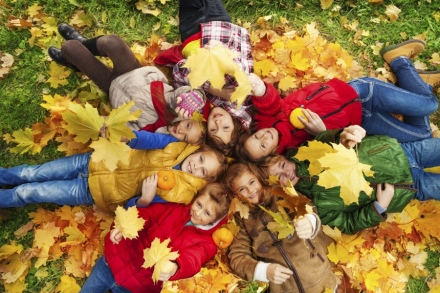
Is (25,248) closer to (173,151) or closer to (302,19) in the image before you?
(173,151)

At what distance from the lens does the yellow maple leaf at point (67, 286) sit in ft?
9.84

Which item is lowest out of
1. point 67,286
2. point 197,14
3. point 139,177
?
point 67,286

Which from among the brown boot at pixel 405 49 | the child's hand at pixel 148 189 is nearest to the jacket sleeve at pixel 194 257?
the child's hand at pixel 148 189

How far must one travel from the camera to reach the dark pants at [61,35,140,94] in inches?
115

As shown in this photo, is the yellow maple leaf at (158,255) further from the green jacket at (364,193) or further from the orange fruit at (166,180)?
the green jacket at (364,193)

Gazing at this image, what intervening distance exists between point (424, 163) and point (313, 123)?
1071 mm

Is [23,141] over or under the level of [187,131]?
under

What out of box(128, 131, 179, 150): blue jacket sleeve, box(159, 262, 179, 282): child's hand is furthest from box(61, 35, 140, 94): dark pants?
box(159, 262, 179, 282): child's hand

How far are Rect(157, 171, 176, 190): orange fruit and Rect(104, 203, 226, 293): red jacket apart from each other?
0.56 feet

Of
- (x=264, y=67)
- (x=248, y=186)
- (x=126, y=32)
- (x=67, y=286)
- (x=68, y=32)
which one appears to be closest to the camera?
(x=248, y=186)

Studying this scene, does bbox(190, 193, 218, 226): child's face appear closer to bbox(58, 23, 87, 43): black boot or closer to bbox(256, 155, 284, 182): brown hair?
bbox(256, 155, 284, 182): brown hair

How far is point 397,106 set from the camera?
3160mm

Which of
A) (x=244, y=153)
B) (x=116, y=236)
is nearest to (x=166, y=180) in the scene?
(x=116, y=236)

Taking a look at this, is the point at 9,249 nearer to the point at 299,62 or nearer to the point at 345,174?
the point at 345,174
